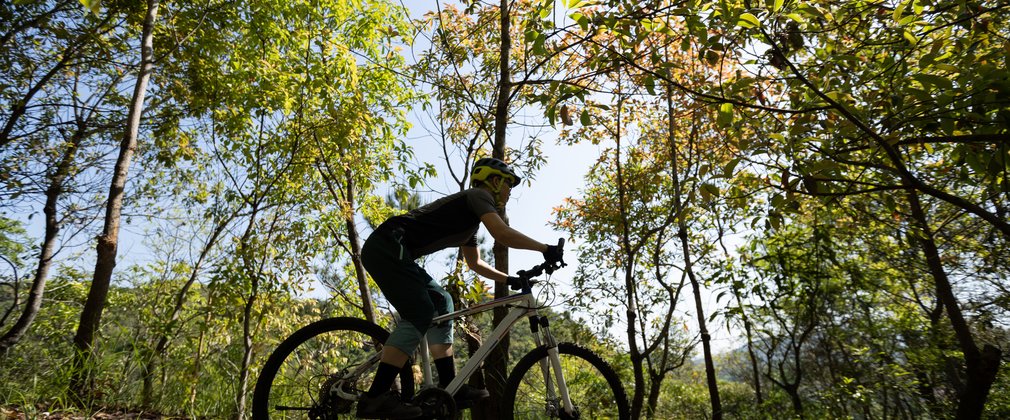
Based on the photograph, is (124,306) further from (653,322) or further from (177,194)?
(653,322)

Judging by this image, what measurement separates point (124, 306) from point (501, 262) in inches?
666

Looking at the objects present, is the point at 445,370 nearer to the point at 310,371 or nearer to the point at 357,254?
the point at 310,371

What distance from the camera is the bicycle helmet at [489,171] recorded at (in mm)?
3004

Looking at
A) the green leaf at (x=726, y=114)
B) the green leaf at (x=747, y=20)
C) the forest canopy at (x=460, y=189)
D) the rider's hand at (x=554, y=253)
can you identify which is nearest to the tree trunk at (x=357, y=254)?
the forest canopy at (x=460, y=189)

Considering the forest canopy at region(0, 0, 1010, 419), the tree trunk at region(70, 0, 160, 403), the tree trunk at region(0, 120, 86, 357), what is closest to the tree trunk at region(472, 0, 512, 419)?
the forest canopy at region(0, 0, 1010, 419)

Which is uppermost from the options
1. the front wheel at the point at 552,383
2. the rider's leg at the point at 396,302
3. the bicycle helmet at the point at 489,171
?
the bicycle helmet at the point at 489,171

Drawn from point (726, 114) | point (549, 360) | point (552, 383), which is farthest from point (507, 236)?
point (726, 114)

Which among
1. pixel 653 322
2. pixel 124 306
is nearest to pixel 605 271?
pixel 653 322

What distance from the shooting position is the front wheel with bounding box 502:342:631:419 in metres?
2.90

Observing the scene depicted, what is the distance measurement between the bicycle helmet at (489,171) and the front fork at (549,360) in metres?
0.87

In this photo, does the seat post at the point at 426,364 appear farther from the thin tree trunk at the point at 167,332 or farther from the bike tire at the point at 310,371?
the thin tree trunk at the point at 167,332

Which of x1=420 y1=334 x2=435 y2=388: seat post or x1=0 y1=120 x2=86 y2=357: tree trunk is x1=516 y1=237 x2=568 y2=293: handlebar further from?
x1=0 y1=120 x2=86 y2=357: tree trunk

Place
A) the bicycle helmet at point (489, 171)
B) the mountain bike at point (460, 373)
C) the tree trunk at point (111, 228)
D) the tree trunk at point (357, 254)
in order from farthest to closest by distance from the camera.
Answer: the tree trunk at point (357, 254), the tree trunk at point (111, 228), the bicycle helmet at point (489, 171), the mountain bike at point (460, 373)

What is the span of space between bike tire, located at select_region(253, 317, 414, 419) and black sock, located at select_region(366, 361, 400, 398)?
0.35 ft
